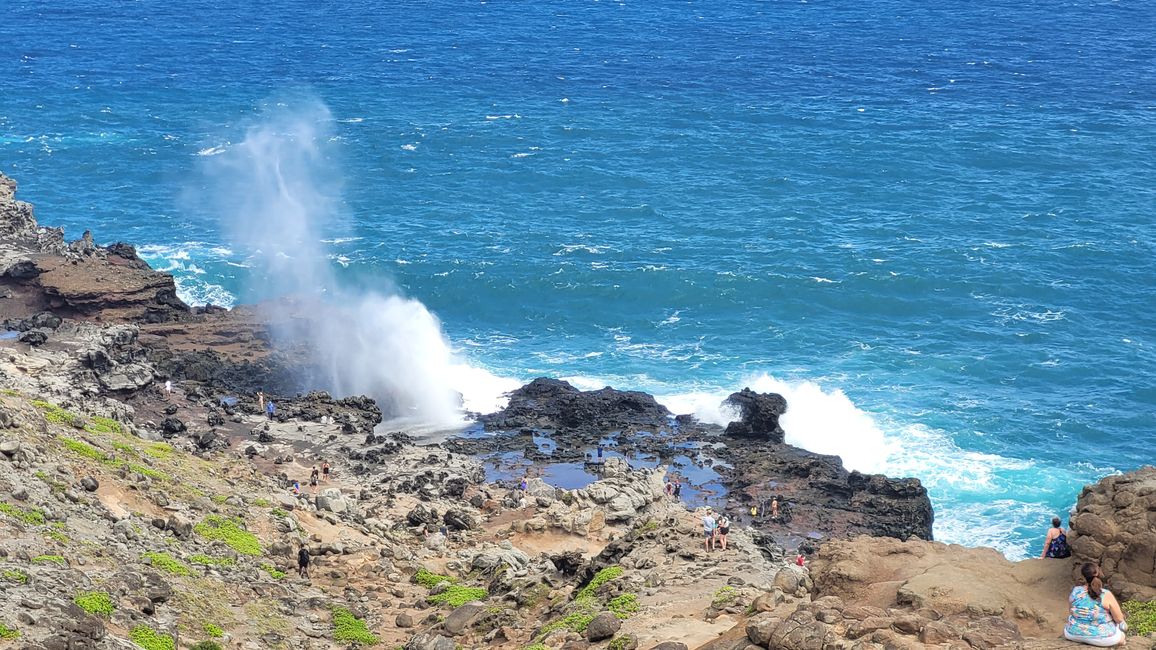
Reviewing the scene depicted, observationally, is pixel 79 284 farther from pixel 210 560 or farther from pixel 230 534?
pixel 210 560

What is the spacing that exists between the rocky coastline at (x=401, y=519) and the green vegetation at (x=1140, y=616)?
0.32 m

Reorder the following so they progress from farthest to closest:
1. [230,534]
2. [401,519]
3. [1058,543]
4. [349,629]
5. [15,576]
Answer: [401,519], [230,534], [349,629], [15,576], [1058,543]

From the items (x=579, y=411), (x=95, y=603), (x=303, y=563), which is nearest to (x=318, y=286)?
(x=579, y=411)

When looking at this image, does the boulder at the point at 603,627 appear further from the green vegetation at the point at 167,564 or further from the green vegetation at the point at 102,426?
the green vegetation at the point at 102,426

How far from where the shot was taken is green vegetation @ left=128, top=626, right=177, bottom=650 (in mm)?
38094

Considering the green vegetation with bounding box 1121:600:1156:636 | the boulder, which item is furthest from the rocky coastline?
the green vegetation with bounding box 1121:600:1156:636

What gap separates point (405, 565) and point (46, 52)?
13757cm

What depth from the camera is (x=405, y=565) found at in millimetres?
52344

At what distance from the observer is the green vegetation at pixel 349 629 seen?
44281mm

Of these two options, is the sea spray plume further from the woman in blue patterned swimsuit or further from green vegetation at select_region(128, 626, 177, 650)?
the woman in blue patterned swimsuit

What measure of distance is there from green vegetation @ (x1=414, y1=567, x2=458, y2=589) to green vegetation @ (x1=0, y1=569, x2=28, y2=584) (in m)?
15.9

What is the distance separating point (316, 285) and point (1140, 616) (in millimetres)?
78350

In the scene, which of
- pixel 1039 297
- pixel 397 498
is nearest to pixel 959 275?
pixel 1039 297

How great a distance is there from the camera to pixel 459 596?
1892 inches
